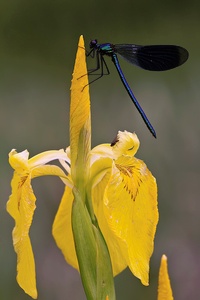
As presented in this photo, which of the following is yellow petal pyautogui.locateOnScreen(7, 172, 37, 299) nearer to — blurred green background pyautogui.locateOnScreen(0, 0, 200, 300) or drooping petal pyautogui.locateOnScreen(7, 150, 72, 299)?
drooping petal pyautogui.locateOnScreen(7, 150, 72, 299)

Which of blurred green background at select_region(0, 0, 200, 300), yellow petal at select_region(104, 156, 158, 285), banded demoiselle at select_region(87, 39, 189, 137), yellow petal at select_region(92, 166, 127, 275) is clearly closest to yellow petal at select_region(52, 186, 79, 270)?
yellow petal at select_region(92, 166, 127, 275)

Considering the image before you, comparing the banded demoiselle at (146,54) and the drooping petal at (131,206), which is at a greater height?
the banded demoiselle at (146,54)

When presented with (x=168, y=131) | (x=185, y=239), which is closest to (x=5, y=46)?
(x=168, y=131)

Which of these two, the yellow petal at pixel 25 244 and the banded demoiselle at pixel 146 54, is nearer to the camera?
the yellow petal at pixel 25 244

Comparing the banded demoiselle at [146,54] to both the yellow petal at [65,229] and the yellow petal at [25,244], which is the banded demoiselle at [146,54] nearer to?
the yellow petal at [65,229]

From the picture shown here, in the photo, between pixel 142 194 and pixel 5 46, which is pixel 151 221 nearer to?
pixel 142 194

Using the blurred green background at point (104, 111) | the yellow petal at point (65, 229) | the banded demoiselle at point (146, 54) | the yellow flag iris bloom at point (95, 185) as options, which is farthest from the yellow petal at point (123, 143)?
the blurred green background at point (104, 111)

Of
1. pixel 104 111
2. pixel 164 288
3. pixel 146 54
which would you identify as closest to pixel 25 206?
pixel 164 288
